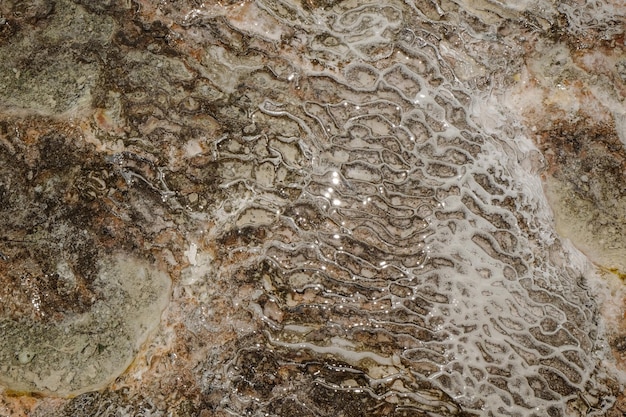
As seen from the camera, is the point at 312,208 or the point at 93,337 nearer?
the point at 93,337

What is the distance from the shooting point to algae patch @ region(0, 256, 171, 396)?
207 centimetres

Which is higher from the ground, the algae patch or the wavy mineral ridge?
the wavy mineral ridge

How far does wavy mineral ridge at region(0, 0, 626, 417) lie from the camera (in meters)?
2.15

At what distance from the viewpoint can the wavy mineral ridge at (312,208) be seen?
7.04 feet

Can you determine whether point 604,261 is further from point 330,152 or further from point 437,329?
point 330,152

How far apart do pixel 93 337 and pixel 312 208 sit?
1.04 m

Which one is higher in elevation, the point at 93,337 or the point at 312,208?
the point at 312,208

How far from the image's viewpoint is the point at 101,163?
222 centimetres

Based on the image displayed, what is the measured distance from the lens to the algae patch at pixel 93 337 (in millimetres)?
2072

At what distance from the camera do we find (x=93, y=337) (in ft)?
6.89

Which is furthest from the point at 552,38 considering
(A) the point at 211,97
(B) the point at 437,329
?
(A) the point at 211,97

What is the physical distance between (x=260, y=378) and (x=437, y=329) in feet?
2.57

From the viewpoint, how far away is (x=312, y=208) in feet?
7.46

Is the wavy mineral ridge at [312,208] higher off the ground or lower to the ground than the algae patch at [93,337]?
higher
